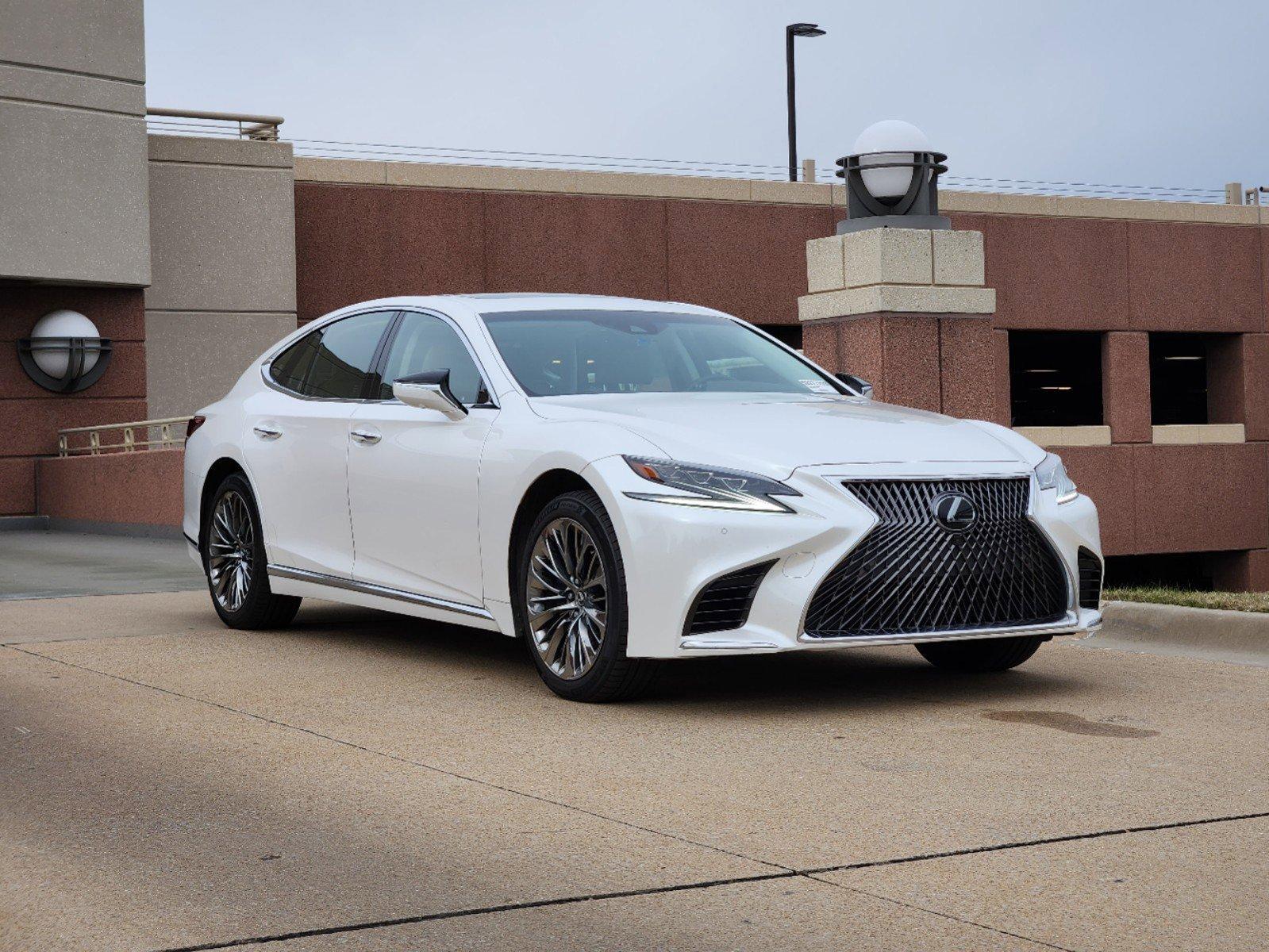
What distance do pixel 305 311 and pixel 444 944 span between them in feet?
72.3

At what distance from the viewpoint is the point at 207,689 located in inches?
289

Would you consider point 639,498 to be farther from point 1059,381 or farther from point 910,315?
point 1059,381

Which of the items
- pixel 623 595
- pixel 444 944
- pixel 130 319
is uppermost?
pixel 130 319

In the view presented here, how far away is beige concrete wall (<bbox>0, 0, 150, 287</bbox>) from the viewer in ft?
72.8

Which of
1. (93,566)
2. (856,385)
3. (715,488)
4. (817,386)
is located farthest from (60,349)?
(715,488)

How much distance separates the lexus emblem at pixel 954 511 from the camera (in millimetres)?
6539

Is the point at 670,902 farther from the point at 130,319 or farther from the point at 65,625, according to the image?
the point at 130,319

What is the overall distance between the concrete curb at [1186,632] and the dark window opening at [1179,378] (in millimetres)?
21622

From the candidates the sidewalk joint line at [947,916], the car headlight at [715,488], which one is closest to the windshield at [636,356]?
the car headlight at [715,488]

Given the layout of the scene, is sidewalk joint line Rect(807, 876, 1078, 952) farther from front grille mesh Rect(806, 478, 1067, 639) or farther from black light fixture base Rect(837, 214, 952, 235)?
black light fixture base Rect(837, 214, 952, 235)

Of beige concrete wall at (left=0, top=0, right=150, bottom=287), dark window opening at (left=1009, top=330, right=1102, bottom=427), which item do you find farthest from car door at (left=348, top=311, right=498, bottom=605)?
dark window opening at (left=1009, top=330, right=1102, bottom=427)

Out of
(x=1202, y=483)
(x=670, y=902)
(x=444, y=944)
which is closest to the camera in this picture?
(x=444, y=944)

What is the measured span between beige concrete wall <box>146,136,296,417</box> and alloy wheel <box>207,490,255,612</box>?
15113mm

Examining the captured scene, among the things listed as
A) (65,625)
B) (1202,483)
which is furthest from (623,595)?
(1202,483)
